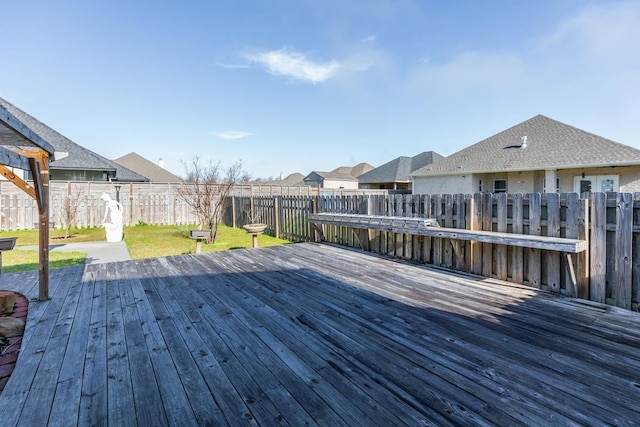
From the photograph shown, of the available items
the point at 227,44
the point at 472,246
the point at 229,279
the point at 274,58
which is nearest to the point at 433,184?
the point at 274,58

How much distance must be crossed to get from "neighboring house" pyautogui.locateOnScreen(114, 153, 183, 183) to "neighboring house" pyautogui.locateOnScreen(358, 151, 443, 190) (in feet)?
64.0

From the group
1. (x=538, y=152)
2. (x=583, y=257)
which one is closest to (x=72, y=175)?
(x=583, y=257)

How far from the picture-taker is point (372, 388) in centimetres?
187

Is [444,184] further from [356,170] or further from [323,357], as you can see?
[356,170]

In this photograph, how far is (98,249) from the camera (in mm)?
7828

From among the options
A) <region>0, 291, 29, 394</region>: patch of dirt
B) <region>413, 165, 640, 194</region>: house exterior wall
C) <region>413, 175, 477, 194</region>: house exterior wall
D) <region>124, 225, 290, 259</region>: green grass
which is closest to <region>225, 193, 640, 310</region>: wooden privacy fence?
Answer: <region>124, 225, 290, 259</region>: green grass

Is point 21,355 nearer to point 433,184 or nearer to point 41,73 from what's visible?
point 41,73

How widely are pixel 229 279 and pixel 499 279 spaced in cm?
384

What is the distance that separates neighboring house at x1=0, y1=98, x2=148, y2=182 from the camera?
586 inches

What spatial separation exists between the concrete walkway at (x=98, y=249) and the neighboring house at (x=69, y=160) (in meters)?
8.67

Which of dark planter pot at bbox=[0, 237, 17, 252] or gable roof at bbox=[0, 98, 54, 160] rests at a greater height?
gable roof at bbox=[0, 98, 54, 160]

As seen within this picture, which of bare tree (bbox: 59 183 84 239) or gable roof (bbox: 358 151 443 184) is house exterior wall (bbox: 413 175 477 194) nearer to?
gable roof (bbox: 358 151 443 184)

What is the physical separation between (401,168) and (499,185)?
1286cm

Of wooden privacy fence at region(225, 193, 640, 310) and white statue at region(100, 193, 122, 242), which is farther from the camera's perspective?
white statue at region(100, 193, 122, 242)
